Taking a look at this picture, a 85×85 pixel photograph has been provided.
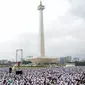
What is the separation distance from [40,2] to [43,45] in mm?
19125

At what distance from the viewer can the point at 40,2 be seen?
12738 cm

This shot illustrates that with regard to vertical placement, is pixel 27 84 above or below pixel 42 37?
below

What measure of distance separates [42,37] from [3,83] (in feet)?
330

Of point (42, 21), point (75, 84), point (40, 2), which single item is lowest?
point (75, 84)

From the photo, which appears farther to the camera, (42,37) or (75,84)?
(42,37)

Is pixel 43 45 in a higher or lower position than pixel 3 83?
higher

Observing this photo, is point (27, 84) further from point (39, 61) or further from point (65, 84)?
point (39, 61)

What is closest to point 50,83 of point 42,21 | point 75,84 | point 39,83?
point 39,83

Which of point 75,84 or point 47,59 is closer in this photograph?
point 75,84

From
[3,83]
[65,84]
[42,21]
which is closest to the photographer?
[65,84]

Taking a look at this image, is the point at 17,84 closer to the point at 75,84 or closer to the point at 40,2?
the point at 75,84

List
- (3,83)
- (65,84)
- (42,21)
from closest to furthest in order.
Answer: (65,84) → (3,83) → (42,21)

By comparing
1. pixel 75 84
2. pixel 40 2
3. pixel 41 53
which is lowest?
pixel 75 84

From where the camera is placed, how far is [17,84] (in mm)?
23234
